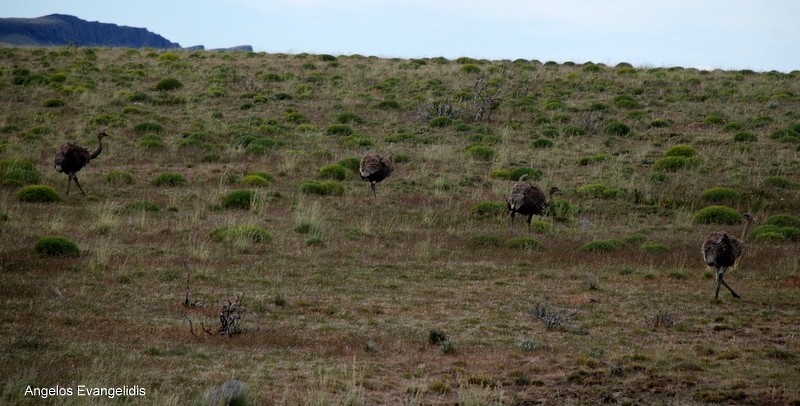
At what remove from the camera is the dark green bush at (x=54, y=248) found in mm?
16844

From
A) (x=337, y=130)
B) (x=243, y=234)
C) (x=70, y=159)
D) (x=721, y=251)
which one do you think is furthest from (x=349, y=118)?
(x=721, y=251)

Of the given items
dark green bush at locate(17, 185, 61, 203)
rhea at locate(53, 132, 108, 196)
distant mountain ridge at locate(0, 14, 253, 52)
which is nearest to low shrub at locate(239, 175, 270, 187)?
rhea at locate(53, 132, 108, 196)

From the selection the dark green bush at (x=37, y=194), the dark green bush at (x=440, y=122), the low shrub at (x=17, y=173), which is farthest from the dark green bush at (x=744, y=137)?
the low shrub at (x=17, y=173)

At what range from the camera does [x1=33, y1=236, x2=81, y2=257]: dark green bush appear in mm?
16844

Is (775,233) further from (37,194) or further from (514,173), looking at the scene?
(37,194)

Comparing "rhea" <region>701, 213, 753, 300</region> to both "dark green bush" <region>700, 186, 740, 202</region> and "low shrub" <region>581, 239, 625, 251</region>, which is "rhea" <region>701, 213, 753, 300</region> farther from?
"dark green bush" <region>700, 186, 740, 202</region>

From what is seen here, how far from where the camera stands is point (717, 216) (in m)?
23.0

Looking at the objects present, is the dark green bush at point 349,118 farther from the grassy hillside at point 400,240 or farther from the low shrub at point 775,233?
the low shrub at point 775,233

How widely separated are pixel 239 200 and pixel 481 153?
10632 millimetres

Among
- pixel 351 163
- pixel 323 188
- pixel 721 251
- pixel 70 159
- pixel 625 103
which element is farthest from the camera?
pixel 625 103

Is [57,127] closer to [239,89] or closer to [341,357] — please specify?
[239,89]

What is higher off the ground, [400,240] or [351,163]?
[351,163]

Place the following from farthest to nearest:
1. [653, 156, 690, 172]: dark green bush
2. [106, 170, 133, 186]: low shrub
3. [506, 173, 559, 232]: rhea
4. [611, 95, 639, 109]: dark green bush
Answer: [611, 95, 639, 109]: dark green bush → [653, 156, 690, 172]: dark green bush → [106, 170, 133, 186]: low shrub → [506, 173, 559, 232]: rhea

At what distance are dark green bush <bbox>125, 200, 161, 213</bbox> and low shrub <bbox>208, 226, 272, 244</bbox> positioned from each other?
3.48m
